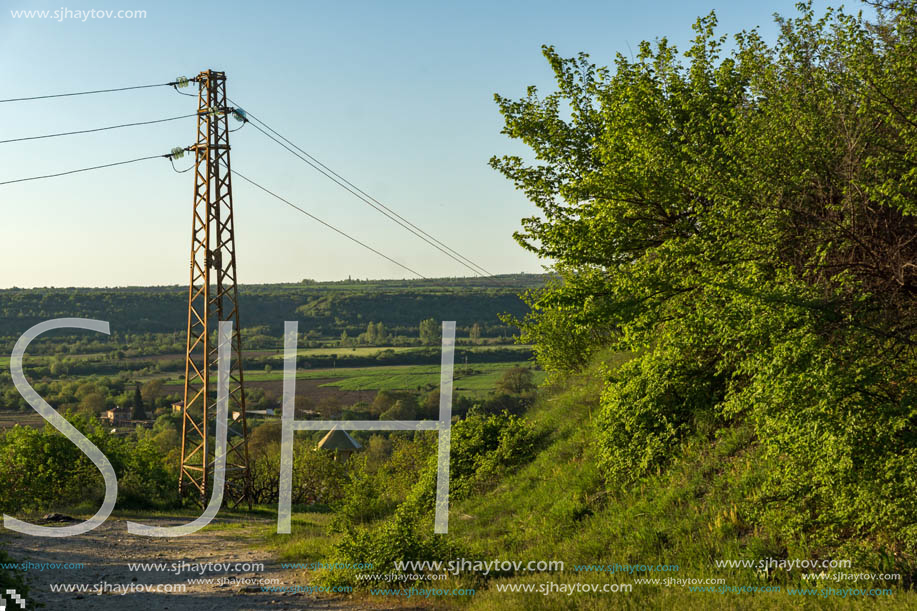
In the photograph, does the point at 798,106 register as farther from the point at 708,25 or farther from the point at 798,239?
the point at 708,25

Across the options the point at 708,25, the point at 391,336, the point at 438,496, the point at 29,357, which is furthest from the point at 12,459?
the point at 391,336

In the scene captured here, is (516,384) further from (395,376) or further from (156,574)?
(156,574)

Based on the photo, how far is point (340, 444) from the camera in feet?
202

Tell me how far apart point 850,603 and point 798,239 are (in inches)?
194

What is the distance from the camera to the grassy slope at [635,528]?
29.4ft

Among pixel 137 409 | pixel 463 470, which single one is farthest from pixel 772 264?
pixel 137 409

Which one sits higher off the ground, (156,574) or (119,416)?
(156,574)

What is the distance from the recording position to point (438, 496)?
702 inches

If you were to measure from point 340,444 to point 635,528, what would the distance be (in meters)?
52.3

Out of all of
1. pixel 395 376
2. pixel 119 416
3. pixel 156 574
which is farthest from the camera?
pixel 395 376

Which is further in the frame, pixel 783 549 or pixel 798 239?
pixel 798 239

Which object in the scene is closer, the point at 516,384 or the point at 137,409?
the point at 137,409

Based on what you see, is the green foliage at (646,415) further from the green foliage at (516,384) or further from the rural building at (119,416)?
the rural building at (119,416)

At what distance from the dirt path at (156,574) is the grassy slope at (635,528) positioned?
3.18m
